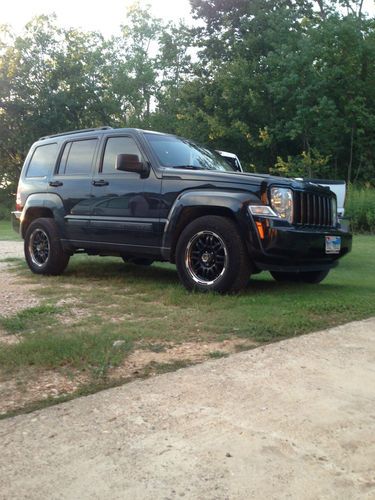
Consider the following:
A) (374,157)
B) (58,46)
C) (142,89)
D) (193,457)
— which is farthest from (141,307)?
(142,89)

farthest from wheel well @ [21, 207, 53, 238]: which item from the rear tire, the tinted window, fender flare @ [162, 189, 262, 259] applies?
the rear tire

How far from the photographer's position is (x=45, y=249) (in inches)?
321

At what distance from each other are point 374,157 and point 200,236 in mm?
21445

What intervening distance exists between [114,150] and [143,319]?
3.01 metres

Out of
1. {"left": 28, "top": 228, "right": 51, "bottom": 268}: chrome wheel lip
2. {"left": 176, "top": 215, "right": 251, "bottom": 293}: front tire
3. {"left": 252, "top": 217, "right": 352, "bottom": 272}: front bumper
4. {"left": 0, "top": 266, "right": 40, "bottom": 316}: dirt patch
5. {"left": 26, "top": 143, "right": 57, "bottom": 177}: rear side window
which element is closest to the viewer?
{"left": 0, "top": 266, "right": 40, "bottom": 316}: dirt patch

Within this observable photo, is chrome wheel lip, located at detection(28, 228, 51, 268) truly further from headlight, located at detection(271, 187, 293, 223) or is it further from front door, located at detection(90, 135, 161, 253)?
headlight, located at detection(271, 187, 293, 223)

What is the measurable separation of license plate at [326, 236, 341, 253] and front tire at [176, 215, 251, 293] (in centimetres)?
104

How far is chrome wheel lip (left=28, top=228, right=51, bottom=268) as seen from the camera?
8.10m

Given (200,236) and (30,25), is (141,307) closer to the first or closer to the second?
(200,236)

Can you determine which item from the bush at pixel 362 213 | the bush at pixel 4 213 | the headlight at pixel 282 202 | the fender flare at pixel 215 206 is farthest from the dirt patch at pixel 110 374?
the bush at pixel 4 213

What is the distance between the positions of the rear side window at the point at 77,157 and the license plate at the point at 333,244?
3.32 m

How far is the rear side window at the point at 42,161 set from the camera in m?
8.34

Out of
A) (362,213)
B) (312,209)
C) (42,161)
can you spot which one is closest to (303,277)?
(312,209)

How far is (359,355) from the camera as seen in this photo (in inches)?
165
